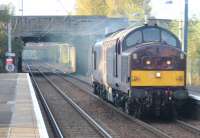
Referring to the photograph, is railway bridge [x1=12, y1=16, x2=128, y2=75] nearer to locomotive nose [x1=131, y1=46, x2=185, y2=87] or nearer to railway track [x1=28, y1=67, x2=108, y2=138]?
railway track [x1=28, y1=67, x2=108, y2=138]

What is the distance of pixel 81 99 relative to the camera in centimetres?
3189

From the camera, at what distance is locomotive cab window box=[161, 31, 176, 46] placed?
70.3ft

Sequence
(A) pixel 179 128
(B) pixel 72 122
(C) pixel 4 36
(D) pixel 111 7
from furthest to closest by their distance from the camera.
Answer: (D) pixel 111 7 → (C) pixel 4 36 → (B) pixel 72 122 → (A) pixel 179 128

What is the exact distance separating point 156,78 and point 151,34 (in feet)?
6.69

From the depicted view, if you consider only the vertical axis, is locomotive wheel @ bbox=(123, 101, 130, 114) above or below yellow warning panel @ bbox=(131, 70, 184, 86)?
below

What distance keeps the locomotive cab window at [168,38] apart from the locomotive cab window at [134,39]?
0.80 meters

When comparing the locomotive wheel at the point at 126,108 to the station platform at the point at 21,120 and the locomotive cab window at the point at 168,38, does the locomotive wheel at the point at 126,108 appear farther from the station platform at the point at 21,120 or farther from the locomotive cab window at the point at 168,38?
the station platform at the point at 21,120

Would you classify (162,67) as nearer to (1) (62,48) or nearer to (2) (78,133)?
(2) (78,133)

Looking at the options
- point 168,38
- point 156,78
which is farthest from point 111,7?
point 156,78

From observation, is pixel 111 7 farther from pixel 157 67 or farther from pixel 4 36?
pixel 157 67

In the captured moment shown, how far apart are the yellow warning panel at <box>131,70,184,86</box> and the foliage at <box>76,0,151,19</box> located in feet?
178

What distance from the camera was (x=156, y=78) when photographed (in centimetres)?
2012

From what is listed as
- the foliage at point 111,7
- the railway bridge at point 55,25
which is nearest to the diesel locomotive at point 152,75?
the railway bridge at point 55,25

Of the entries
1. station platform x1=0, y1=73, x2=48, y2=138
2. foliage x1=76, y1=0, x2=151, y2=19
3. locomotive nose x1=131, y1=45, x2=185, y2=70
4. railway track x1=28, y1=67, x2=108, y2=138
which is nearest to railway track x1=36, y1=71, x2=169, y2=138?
railway track x1=28, y1=67, x2=108, y2=138
